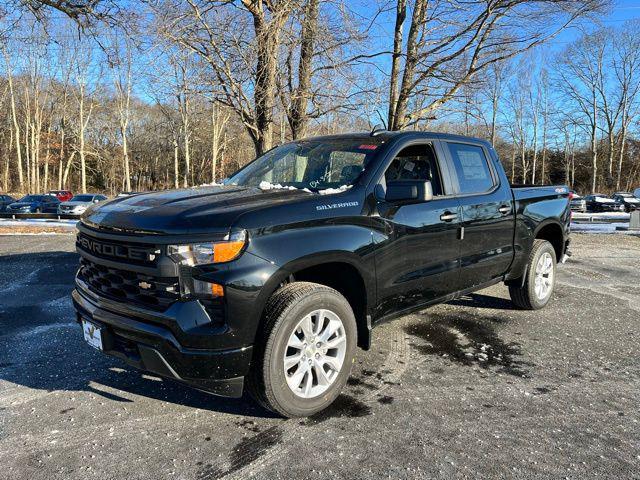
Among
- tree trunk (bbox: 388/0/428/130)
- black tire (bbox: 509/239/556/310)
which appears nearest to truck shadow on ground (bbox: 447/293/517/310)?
black tire (bbox: 509/239/556/310)

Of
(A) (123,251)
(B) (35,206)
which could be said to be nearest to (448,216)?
(A) (123,251)

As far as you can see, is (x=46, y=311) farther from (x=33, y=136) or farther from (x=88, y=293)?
(x=33, y=136)

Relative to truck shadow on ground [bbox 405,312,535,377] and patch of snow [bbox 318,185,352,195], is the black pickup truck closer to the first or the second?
patch of snow [bbox 318,185,352,195]

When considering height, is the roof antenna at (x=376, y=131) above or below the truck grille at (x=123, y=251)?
above

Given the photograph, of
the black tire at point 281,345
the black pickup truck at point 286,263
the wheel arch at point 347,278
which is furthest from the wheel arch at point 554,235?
the black tire at point 281,345

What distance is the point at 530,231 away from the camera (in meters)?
5.17

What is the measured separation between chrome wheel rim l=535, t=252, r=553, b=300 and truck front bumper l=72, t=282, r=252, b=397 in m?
4.02

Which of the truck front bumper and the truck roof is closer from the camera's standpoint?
the truck front bumper

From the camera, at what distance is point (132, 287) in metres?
2.85

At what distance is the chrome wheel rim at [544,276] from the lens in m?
5.46

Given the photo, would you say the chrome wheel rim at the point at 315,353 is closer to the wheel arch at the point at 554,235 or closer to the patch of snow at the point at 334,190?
the patch of snow at the point at 334,190

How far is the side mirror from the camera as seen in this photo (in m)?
3.36

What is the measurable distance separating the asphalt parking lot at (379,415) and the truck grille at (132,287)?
80 cm

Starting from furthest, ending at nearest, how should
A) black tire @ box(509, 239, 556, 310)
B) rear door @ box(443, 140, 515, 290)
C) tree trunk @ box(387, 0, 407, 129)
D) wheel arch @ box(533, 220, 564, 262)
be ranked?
tree trunk @ box(387, 0, 407, 129) → wheel arch @ box(533, 220, 564, 262) → black tire @ box(509, 239, 556, 310) → rear door @ box(443, 140, 515, 290)
